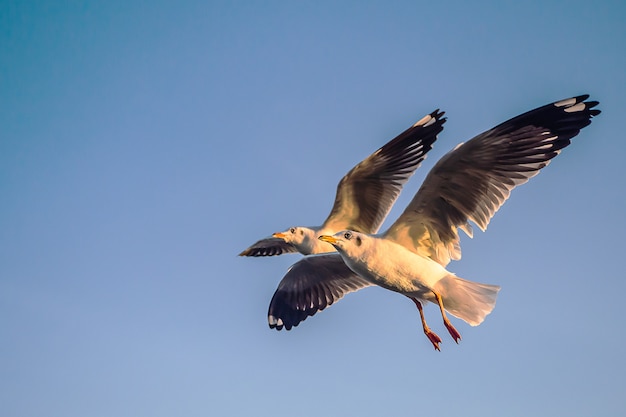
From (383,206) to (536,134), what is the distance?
384cm

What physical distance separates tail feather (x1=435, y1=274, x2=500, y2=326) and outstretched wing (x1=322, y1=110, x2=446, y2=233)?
2.55 m

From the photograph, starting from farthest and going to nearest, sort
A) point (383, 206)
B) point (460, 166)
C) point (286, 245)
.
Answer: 1. point (286, 245)
2. point (383, 206)
3. point (460, 166)

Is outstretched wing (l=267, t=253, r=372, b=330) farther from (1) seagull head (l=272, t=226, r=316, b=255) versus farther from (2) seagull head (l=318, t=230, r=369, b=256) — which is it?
(2) seagull head (l=318, t=230, r=369, b=256)

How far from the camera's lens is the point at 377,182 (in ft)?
41.5

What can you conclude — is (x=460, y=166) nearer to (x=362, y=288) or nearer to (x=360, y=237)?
(x=360, y=237)

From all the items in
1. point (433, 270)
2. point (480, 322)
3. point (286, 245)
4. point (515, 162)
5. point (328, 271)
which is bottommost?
point (480, 322)

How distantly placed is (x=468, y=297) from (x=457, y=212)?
39.6 inches

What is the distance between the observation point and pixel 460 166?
9.34 metres

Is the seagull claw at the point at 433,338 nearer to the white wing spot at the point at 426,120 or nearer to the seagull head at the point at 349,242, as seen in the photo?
the seagull head at the point at 349,242

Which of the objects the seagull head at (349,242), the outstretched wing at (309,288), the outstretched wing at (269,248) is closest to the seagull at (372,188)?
the outstretched wing at (309,288)

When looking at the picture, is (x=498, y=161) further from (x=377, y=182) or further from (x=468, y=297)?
(x=377, y=182)

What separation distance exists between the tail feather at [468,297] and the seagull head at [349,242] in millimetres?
1011

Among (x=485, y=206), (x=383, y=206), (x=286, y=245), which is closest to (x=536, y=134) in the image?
(x=485, y=206)

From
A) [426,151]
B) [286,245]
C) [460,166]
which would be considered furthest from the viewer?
[286,245]
